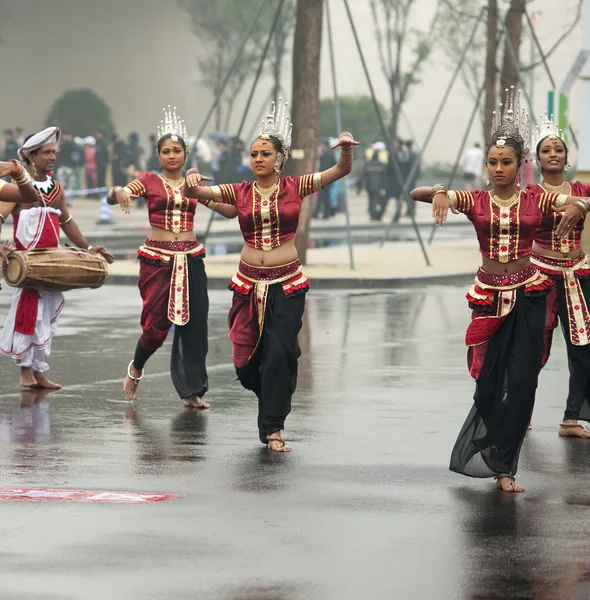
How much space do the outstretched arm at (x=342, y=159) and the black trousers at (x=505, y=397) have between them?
1314mm

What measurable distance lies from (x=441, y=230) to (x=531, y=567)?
31.4m

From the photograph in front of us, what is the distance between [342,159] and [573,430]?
2.24 meters

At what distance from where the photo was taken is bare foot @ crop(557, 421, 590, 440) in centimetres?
1016

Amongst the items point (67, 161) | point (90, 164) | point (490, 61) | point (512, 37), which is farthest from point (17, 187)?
point (90, 164)

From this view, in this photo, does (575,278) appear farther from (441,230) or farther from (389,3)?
(389,3)

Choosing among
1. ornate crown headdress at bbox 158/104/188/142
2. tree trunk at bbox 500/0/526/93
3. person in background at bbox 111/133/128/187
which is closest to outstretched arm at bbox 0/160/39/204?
ornate crown headdress at bbox 158/104/188/142

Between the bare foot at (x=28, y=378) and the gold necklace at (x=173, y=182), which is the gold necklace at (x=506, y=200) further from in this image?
the bare foot at (x=28, y=378)

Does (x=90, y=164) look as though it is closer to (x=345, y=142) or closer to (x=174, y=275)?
(x=174, y=275)

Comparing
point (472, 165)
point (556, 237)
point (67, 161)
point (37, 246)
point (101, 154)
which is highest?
point (556, 237)

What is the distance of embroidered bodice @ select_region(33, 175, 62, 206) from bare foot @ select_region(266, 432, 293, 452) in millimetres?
3067

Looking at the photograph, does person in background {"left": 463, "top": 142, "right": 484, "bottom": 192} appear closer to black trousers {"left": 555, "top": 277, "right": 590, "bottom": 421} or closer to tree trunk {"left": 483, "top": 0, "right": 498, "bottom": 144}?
tree trunk {"left": 483, "top": 0, "right": 498, "bottom": 144}

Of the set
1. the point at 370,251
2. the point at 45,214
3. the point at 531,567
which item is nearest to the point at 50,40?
the point at 370,251

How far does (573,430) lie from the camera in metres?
10.2

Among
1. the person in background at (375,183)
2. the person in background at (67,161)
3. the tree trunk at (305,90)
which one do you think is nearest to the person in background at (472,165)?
the person in background at (375,183)
